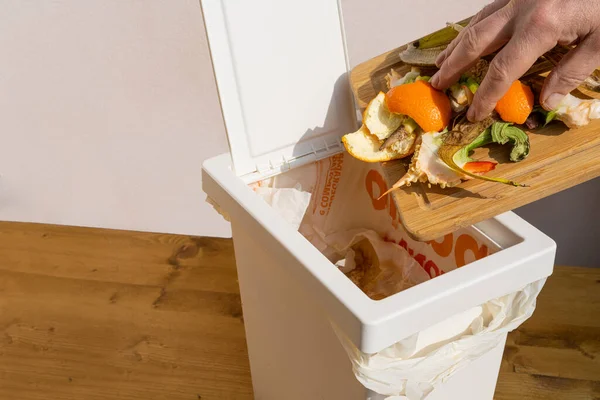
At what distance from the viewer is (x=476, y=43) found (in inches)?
25.6

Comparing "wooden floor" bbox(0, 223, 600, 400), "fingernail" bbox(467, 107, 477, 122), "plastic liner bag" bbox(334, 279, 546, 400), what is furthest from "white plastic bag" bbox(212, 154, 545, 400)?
"wooden floor" bbox(0, 223, 600, 400)

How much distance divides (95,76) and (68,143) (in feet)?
0.54

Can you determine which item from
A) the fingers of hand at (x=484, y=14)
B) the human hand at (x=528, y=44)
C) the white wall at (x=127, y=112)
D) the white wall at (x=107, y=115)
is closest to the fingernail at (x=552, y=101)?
the human hand at (x=528, y=44)

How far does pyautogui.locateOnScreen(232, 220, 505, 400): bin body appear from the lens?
71 centimetres

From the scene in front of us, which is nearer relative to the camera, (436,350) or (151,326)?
(436,350)

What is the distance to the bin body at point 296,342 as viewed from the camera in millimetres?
714

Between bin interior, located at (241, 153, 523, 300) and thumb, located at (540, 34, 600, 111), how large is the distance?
0.63ft

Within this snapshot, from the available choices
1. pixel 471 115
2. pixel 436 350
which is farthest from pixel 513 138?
pixel 436 350

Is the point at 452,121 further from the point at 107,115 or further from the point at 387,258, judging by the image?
the point at 107,115

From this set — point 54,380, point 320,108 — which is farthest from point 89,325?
point 320,108

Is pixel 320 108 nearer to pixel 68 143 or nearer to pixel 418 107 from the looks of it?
pixel 418 107

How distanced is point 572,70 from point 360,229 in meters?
0.43

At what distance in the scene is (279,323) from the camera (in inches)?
32.2

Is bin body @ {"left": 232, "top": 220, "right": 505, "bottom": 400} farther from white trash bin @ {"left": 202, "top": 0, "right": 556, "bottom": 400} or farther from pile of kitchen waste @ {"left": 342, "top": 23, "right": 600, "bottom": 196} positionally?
pile of kitchen waste @ {"left": 342, "top": 23, "right": 600, "bottom": 196}
